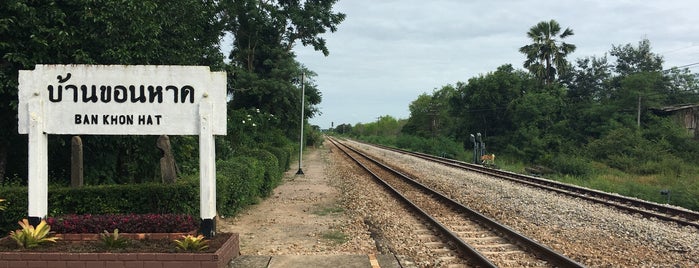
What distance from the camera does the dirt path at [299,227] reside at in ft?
25.4

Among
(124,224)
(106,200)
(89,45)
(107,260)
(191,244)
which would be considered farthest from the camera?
(89,45)

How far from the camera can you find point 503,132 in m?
50.4

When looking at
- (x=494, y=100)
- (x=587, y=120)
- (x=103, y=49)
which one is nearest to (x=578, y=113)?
(x=587, y=120)

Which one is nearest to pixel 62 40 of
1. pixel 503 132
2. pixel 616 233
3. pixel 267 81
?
pixel 616 233

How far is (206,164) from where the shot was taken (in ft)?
21.0

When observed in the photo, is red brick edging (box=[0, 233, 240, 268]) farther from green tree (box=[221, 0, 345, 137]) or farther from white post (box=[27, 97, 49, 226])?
green tree (box=[221, 0, 345, 137])

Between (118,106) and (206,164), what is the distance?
1388mm

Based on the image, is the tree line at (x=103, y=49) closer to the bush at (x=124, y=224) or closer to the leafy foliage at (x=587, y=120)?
the bush at (x=124, y=224)

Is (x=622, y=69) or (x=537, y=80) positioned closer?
(x=537, y=80)

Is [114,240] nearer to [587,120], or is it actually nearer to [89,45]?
[89,45]

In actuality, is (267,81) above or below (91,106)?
above

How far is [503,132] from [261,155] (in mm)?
39496

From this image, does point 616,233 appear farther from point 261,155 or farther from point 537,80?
point 537,80

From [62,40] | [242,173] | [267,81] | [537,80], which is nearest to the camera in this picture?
[62,40]
